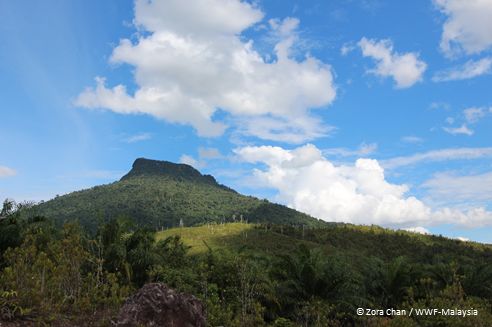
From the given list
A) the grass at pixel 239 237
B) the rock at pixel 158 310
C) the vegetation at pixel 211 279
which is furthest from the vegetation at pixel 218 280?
the grass at pixel 239 237

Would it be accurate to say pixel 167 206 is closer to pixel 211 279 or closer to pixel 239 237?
pixel 239 237

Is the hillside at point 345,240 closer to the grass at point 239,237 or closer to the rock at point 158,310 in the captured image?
the grass at point 239,237

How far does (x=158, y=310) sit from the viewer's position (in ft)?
21.5

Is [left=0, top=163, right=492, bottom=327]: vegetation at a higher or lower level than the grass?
lower

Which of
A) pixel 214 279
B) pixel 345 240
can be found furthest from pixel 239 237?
pixel 214 279

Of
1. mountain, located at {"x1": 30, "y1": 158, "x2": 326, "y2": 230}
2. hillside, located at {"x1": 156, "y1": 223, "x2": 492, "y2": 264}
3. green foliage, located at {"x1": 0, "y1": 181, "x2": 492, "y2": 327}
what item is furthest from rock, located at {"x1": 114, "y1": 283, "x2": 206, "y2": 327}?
mountain, located at {"x1": 30, "y1": 158, "x2": 326, "y2": 230}

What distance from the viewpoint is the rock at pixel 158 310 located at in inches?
251

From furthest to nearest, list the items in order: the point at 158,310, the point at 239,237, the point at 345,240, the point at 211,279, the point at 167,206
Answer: the point at 167,206
the point at 345,240
the point at 239,237
the point at 211,279
the point at 158,310

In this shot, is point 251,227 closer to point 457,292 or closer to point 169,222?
point 169,222

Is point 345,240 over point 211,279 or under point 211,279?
over

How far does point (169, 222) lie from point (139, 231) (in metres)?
102

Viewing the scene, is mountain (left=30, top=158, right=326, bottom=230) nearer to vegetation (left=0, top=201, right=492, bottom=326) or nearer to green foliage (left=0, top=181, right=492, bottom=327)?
green foliage (left=0, top=181, right=492, bottom=327)

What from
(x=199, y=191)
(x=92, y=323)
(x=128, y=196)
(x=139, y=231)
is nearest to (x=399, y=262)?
(x=139, y=231)

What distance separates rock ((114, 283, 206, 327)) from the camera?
6.37 meters
